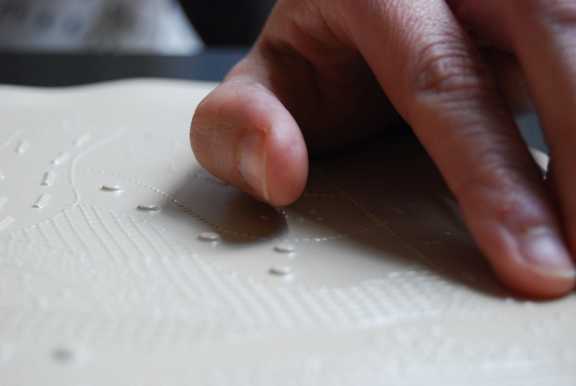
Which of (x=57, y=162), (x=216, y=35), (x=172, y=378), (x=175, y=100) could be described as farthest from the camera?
(x=216, y=35)

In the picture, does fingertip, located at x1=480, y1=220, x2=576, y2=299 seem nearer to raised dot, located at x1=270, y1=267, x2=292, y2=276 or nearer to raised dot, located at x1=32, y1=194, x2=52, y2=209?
raised dot, located at x1=270, y1=267, x2=292, y2=276

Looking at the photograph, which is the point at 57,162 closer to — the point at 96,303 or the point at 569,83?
the point at 96,303

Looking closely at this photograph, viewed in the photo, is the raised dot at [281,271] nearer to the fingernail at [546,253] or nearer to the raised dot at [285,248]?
the raised dot at [285,248]

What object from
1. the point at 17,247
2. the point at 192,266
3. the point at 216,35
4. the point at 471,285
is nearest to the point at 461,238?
the point at 471,285

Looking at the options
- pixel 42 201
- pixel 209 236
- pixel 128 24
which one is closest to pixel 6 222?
pixel 42 201

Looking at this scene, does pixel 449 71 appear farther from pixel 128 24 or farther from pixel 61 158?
pixel 128 24

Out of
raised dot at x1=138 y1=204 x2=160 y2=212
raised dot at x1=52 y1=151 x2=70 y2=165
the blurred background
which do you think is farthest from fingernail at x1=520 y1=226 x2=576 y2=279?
the blurred background
